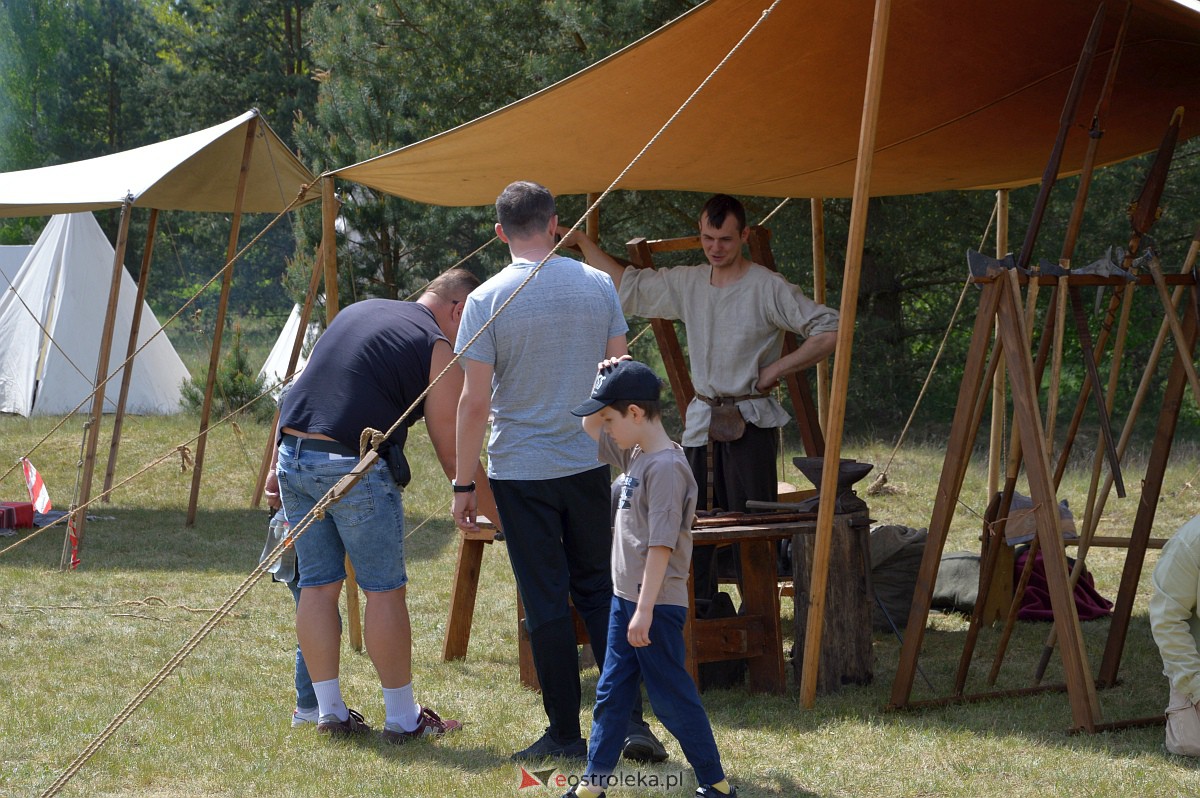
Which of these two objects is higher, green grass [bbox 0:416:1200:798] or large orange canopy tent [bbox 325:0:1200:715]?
large orange canopy tent [bbox 325:0:1200:715]

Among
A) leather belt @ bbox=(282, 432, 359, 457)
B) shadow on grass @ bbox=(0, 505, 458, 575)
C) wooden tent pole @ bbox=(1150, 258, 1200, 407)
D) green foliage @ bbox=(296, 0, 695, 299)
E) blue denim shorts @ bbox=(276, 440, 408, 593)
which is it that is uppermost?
green foliage @ bbox=(296, 0, 695, 299)

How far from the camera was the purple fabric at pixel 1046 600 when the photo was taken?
4770 millimetres

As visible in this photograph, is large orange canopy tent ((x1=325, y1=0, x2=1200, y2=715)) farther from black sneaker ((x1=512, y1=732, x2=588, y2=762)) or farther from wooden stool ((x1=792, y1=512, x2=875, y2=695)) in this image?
black sneaker ((x1=512, y1=732, x2=588, y2=762))

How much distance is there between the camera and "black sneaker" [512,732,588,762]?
2.96 m

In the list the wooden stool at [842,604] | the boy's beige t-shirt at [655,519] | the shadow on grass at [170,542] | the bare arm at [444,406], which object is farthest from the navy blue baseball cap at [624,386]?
the shadow on grass at [170,542]

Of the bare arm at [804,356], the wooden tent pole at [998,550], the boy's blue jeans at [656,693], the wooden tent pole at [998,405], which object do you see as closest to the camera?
the boy's blue jeans at [656,693]

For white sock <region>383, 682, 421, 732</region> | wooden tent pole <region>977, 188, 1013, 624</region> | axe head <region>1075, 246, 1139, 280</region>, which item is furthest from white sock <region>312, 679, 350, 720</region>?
axe head <region>1075, 246, 1139, 280</region>

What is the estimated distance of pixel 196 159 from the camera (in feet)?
22.4

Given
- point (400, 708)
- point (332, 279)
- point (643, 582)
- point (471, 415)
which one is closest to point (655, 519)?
point (643, 582)

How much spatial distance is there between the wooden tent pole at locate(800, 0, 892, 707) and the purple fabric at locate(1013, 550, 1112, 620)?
5.66ft

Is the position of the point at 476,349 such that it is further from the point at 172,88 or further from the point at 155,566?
the point at 172,88

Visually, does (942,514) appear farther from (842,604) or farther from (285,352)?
(285,352)

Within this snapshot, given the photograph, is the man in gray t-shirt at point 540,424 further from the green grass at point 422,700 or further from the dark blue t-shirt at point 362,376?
the green grass at point 422,700

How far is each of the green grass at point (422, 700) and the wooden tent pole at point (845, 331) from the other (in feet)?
1.23
